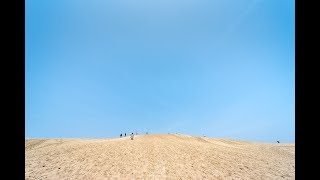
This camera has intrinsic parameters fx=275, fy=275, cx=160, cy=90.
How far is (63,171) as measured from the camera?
24.9 metres

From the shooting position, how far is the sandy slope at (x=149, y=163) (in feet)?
81.4

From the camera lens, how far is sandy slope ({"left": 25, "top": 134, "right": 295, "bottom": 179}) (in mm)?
24812

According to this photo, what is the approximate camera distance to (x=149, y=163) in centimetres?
2859
